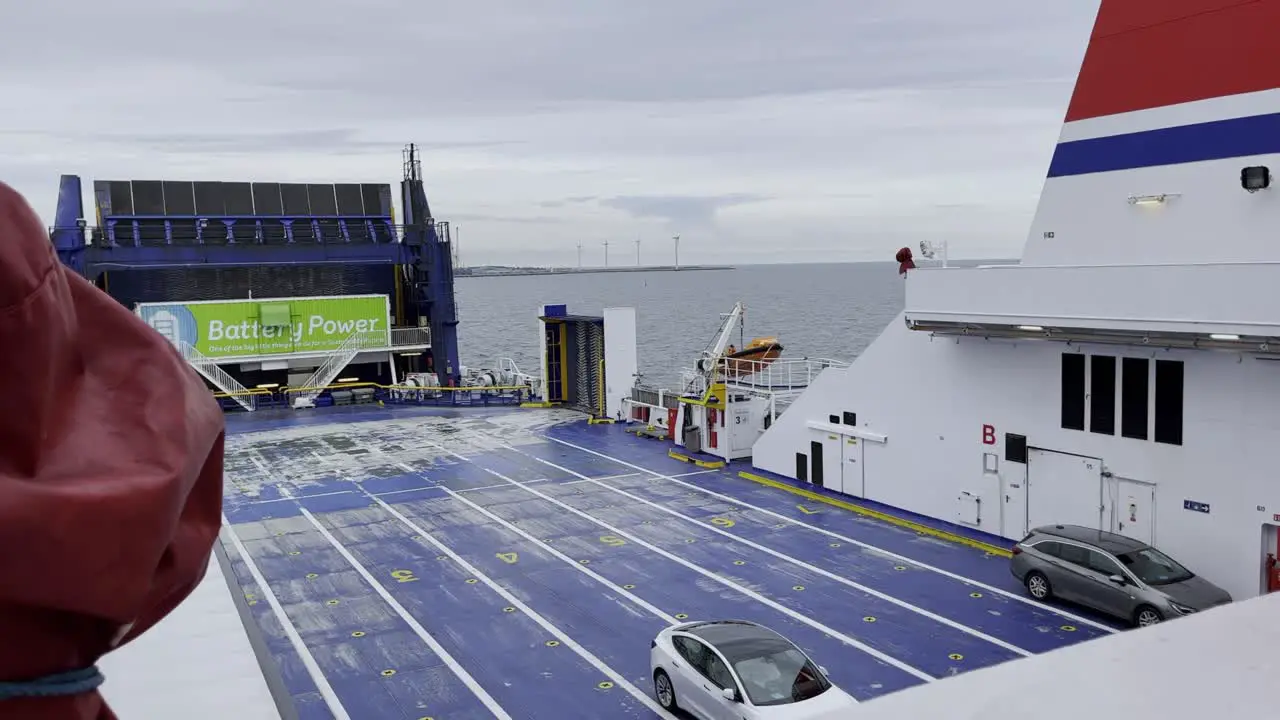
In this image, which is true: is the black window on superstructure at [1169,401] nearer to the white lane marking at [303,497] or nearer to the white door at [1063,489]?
the white door at [1063,489]

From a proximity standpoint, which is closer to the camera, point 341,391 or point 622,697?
point 622,697

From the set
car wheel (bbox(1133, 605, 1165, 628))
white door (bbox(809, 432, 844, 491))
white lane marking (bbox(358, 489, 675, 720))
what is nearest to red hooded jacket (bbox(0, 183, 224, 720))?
white lane marking (bbox(358, 489, 675, 720))

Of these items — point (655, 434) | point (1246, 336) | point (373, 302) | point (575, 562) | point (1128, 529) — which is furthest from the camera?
point (373, 302)

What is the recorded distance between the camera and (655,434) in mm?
30516

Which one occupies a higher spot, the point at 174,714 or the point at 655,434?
the point at 174,714

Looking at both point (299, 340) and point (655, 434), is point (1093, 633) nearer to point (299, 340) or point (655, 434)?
point (655, 434)

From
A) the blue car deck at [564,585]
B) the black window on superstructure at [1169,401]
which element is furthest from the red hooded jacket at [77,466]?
the black window on superstructure at [1169,401]

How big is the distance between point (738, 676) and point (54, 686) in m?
10.2

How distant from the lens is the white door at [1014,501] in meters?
18.7

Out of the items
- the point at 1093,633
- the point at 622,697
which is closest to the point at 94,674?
the point at 622,697

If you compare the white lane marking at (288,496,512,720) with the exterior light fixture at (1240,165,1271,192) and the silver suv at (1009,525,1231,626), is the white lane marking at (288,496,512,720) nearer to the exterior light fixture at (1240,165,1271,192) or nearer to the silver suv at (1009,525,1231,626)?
the silver suv at (1009,525,1231,626)

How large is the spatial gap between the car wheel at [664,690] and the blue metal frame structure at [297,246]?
102 feet

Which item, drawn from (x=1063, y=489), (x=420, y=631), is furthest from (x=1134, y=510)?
(x=420, y=631)

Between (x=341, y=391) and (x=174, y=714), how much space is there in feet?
112
